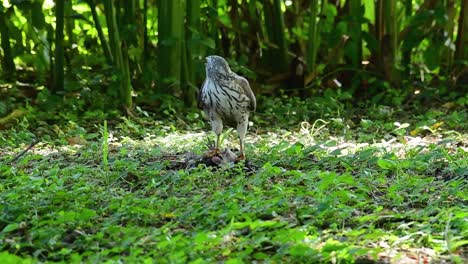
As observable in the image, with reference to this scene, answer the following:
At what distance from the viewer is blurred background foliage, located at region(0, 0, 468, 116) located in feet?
30.1

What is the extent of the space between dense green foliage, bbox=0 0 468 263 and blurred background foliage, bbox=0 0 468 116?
0.08 feet

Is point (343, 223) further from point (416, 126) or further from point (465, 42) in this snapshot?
point (465, 42)

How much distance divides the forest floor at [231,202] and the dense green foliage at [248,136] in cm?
1

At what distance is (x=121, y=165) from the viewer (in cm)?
588

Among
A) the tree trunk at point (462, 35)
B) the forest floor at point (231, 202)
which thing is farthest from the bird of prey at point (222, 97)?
the tree trunk at point (462, 35)

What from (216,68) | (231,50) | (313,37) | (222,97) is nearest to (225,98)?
(222,97)

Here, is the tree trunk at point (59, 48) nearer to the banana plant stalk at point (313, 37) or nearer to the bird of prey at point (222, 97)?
the banana plant stalk at point (313, 37)

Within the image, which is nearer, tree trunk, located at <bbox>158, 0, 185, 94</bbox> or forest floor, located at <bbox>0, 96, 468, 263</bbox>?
forest floor, located at <bbox>0, 96, 468, 263</bbox>

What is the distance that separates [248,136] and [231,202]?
337 centimetres

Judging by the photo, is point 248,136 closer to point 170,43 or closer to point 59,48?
point 170,43

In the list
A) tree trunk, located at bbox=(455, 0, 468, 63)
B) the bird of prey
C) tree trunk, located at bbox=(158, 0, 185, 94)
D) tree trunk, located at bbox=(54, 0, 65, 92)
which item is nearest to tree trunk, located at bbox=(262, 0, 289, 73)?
tree trunk, located at bbox=(158, 0, 185, 94)

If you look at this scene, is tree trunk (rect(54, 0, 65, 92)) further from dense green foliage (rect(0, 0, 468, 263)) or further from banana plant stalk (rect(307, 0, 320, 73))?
banana plant stalk (rect(307, 0, 320, 73))

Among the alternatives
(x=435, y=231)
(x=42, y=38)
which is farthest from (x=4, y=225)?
(x=42, y=38)

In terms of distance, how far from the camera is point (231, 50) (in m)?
11.1
